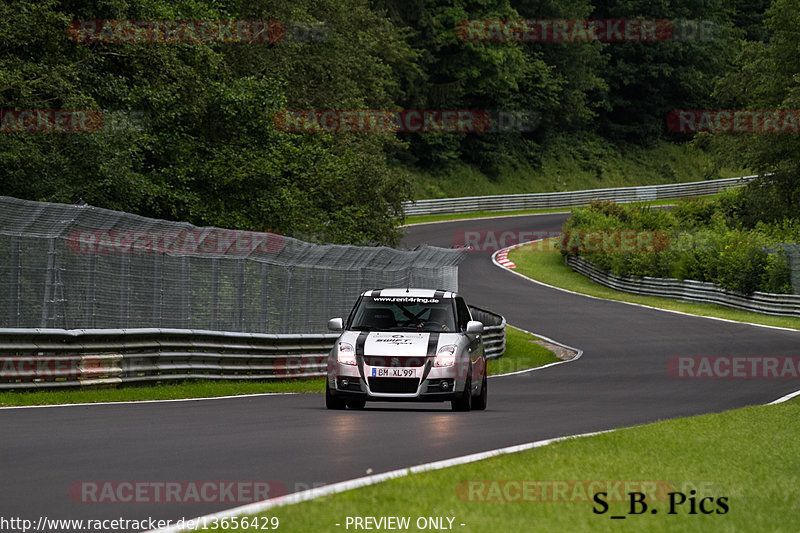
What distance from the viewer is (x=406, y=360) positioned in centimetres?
1499

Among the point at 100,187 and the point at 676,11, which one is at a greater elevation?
the point at 676,11

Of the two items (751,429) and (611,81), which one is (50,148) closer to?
(751,429)

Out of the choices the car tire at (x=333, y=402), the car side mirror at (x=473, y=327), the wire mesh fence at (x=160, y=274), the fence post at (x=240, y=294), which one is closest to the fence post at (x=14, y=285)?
the wire mesh fence at (x=160, y=274)

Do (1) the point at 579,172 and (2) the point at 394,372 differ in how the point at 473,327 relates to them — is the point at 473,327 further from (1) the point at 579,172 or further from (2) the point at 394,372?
(1) the point at 579,172

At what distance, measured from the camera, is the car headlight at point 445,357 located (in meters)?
15.0

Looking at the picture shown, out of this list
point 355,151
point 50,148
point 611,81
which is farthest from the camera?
point 611,81

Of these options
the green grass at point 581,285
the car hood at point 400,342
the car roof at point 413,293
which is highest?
the car roof at point 413,293

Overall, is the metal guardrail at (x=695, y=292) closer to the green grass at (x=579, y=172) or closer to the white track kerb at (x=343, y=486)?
the green grass at (x=579, y=172)

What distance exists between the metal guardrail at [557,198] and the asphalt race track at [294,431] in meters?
46.5

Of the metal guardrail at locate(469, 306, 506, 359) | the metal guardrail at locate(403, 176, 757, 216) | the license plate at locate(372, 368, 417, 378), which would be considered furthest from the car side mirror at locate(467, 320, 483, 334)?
the metal guardrail at locate(403, 176, 757, 216)

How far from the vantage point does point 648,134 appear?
326 feet

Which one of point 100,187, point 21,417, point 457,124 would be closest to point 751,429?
point 21,417

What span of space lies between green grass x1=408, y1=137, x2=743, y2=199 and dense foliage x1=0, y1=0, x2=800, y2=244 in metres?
1.09

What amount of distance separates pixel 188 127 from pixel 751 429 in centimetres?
2223
